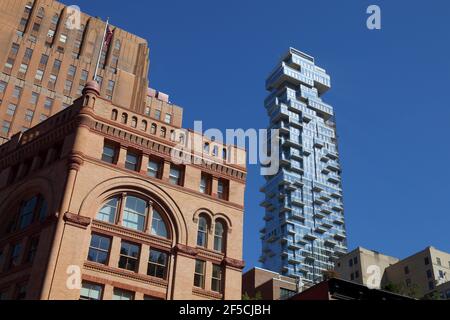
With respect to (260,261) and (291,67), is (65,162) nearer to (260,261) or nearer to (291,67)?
(260,261)

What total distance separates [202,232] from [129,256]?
5.72 meters

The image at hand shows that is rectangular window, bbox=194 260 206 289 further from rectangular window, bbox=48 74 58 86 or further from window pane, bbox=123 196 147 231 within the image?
rectangular window, bbox=48 74 58 86

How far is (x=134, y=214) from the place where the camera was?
38156 millimetres

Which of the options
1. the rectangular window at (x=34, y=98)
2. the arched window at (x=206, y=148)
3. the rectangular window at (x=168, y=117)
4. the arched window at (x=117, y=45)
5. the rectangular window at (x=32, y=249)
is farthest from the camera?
the arched window at (x=117, y=45)

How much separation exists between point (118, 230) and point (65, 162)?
5.60m

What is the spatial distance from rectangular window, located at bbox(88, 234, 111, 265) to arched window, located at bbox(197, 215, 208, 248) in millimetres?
6479

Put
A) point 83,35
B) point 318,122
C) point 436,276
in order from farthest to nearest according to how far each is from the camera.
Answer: point 318,122, point 436,276, point 83,35

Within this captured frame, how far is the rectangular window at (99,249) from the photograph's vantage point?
116 feet

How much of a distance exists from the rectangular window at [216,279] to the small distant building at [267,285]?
30330 millimetres

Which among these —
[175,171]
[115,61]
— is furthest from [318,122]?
[175,171]

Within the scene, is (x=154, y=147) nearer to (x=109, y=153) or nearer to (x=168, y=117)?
(x=109, y=153)

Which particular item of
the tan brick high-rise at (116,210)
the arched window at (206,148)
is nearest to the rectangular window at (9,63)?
the tan brick high-rise at (116,210)

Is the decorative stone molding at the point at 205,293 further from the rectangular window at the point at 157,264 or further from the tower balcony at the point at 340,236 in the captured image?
the tower balcony at the point at 340,236

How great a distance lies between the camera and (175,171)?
4150 cm
